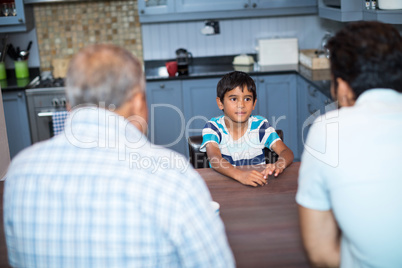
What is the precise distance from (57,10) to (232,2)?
159 centimetres

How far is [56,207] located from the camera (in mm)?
987

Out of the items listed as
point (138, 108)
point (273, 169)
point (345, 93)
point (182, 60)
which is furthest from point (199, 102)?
point (138, 108)

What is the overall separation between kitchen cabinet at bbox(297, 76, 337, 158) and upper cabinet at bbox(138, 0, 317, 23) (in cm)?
62

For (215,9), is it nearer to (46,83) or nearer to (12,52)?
(46,83)

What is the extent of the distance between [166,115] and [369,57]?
317 centimetres

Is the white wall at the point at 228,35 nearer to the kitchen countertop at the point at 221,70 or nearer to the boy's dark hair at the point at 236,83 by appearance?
the kitchen countertop at the point at 221,70

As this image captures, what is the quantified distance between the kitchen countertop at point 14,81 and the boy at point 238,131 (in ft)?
7.29

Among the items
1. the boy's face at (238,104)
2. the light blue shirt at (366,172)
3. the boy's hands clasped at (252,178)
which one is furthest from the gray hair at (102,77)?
the boy's face at (238,104)

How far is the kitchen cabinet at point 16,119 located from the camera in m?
4.00

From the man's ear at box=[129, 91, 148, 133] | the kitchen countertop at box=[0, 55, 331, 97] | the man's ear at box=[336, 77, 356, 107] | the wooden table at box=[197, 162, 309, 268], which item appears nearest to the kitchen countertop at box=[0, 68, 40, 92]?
the kitchen countertop at box=[0, 55, 331, 97]

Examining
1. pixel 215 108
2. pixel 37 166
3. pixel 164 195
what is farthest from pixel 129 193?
pixel 215 108

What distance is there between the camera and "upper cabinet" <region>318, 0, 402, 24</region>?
9.17 feet

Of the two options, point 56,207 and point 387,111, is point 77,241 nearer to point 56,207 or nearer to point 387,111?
point 56,207

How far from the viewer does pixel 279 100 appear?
4.16 metres
